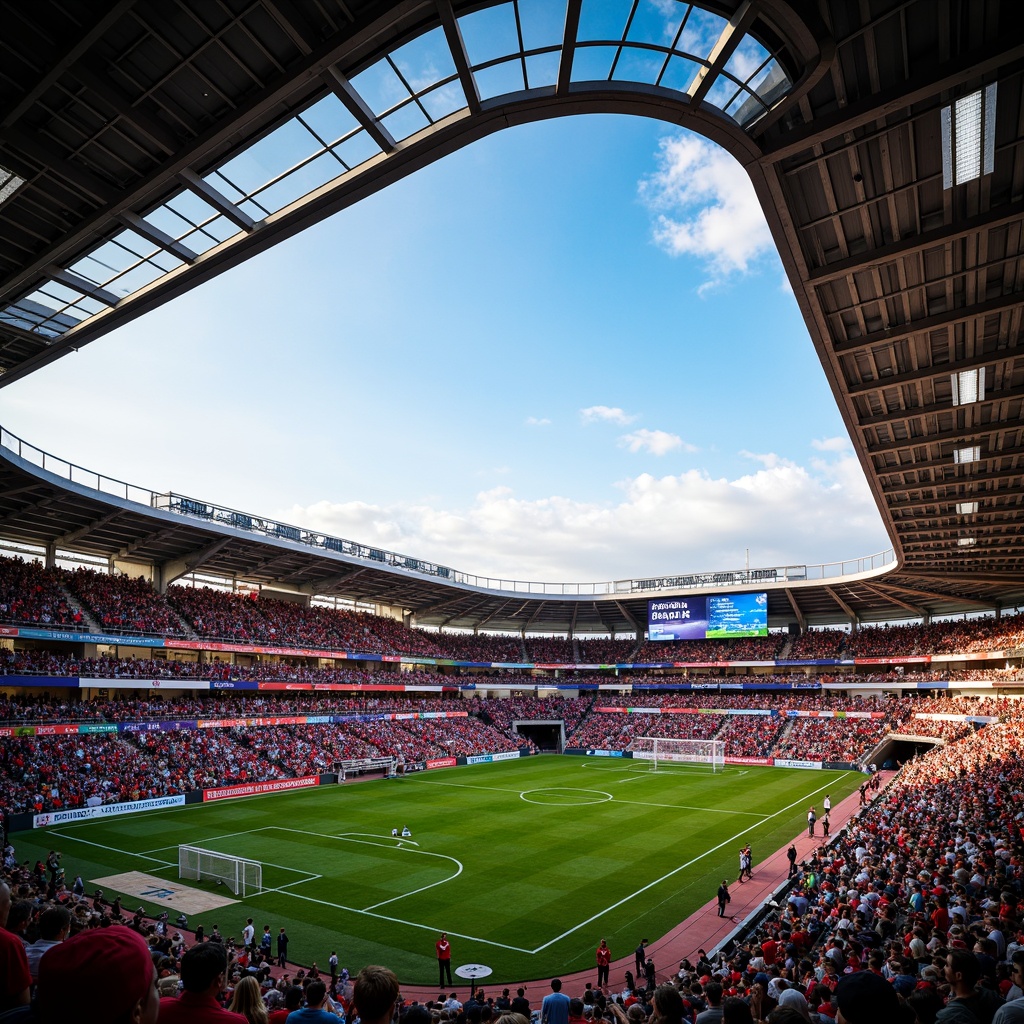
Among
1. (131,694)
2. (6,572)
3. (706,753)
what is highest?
(6,572)

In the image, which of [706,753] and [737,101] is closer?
[737,101]

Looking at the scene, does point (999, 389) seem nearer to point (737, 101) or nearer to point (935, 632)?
point (737, 101)

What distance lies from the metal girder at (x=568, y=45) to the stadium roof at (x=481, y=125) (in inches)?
1.6

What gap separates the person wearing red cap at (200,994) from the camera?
3193mm

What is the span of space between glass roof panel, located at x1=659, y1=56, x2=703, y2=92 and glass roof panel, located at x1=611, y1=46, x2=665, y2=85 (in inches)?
6.1

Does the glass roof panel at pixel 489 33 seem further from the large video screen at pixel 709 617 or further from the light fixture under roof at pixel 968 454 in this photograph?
the large video screen at pixel 709 617

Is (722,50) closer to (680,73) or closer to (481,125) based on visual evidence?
(680,73)

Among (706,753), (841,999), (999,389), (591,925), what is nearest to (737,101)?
(841,999)

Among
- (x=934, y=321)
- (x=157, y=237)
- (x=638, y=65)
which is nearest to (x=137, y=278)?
(x=157, y=237)

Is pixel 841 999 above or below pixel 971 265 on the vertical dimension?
below

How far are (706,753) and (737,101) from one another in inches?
2208

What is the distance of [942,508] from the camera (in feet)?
102

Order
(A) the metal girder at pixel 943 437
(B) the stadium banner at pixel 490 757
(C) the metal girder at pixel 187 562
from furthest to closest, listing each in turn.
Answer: (B) the stadium banner at pixel 490 757 → (C) the metal girder at pixel 187 562 → (A) the metal girder at pixel 943 437

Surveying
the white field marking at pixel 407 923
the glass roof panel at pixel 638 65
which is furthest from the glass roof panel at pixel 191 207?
the white field marking at pixel 407 923
